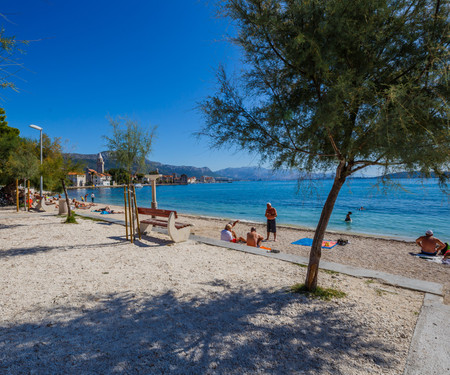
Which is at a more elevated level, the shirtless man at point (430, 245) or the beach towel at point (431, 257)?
the shirtless man at point (430, 245)

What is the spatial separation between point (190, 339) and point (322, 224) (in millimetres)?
2718

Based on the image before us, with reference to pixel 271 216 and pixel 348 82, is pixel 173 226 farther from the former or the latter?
pixel 348 82

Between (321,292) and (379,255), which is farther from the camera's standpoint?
(379,255)

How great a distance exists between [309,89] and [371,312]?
3.54 m

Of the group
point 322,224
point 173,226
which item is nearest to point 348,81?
point 322,224

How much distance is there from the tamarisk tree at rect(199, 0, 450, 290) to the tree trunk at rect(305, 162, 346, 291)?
0.07 metres

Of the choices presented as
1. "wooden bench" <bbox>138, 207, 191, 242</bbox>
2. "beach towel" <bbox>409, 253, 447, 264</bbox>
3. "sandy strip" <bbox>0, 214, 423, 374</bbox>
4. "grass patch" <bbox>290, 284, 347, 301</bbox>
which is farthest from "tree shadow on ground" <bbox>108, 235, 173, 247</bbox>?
"beach towel" <bbox>409, 253, 447, 264</bbox>

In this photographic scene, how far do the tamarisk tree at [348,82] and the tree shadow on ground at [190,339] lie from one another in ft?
7.42

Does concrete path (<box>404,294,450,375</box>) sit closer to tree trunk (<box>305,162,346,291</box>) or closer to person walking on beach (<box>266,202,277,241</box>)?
tree trunk (<box>305,162,346,291</box>)

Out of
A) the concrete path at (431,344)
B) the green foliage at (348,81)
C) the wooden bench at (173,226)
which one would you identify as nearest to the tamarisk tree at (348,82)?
the green foliage at (348,81)

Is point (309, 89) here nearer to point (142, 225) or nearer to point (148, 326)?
point (148, 326)

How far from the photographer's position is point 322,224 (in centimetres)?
428

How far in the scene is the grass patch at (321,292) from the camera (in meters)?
4.36

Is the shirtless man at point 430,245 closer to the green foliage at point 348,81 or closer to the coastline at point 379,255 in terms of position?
the coastline at point 379,255
